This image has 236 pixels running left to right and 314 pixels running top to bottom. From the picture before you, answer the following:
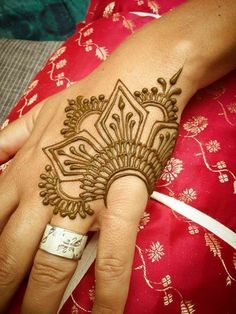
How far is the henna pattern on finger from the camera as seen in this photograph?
688mm

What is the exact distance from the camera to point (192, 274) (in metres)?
0.69

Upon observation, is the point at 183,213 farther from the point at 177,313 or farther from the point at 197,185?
the point at 177,313

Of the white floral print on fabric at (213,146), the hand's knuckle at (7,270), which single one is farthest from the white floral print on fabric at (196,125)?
the hand's knuckle at (7,270)

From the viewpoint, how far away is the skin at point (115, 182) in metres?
0.65

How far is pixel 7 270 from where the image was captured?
2.20ft

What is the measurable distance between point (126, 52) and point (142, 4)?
1.14ft

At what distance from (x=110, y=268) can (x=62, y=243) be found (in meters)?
0.11

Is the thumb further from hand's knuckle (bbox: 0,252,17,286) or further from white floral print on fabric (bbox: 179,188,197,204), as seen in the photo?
white floral print on fabric (bbox: 179,188,197,204)

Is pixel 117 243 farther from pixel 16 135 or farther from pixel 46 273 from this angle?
pixel 16 135

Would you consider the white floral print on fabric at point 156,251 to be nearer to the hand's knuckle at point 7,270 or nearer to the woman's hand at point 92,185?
the woman's hand at point 92,185

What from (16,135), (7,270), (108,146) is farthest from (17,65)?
(7,270)

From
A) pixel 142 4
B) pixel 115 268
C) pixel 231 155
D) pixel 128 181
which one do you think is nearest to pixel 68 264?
pixel 115 268

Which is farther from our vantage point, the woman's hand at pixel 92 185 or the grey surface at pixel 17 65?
the grey surface at pixel 17 65

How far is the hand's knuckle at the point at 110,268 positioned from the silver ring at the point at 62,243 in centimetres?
5
